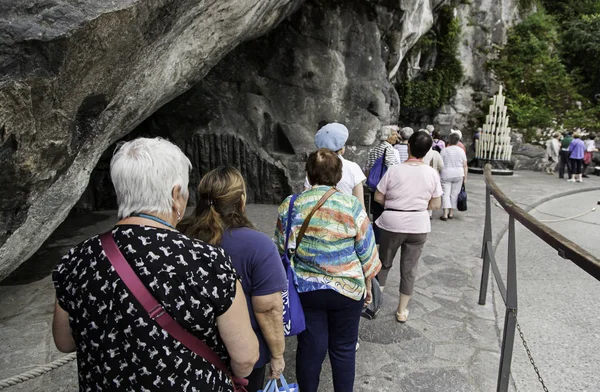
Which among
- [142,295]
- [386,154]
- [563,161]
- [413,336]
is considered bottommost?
[413,336]

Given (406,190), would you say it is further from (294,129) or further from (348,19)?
(348,19)

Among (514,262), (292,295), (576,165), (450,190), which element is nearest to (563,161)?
(576,165)

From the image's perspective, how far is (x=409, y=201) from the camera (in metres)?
3.61

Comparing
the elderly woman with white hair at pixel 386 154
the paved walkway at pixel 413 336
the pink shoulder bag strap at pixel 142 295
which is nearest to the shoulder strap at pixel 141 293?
the pink shoulder bag strap at pixel 142 295

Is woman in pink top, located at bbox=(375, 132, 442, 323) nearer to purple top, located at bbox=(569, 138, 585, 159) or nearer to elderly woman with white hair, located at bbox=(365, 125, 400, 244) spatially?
elderly woman with white hair, located at bbox=(365, 125, 400, 244)

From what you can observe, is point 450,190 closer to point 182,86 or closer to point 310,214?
point 182,86

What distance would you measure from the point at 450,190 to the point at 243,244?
6.59 meters

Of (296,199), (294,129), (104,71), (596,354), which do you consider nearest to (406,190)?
(296,199)

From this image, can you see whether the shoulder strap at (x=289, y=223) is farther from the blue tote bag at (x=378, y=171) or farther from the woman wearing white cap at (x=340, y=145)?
the blue tote bag at (x=378, y=171)

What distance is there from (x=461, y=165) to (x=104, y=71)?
614 centimetres

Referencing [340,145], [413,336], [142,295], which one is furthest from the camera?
[413,336]

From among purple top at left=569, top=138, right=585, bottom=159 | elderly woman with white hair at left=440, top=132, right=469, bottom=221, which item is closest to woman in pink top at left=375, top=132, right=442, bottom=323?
elderly woman with white hair at left=440, top=132, right=469, bottom=221

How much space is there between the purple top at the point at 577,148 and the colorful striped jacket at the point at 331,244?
43.0ft

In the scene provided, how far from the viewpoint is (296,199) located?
2.51 metres
